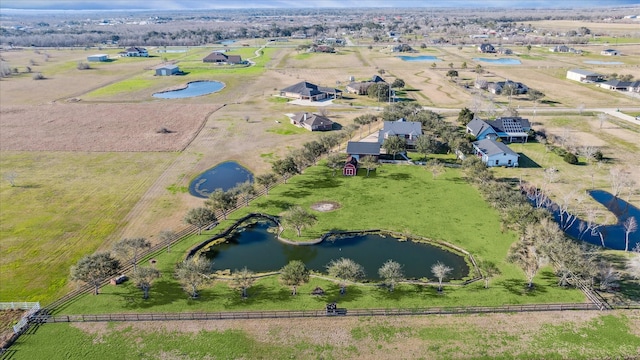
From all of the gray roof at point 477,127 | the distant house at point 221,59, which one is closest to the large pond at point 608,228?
the gray roof at point 477,127

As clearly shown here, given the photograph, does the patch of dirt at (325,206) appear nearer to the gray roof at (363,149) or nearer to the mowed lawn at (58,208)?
the gray roof at (363,149)

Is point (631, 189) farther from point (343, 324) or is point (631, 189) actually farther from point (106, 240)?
point (106, 240)

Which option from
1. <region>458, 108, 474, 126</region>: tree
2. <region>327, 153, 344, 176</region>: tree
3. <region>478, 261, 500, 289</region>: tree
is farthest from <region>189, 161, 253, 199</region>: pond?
<region>458, 108, 474, 126</region>: tree

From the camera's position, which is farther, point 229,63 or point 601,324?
point 229,63

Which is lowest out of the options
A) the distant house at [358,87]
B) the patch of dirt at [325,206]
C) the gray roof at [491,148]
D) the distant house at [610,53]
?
the patch of dirt at [325,206]

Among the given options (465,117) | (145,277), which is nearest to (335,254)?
(145,277)

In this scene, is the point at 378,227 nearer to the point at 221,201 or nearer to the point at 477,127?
the point at 221,201

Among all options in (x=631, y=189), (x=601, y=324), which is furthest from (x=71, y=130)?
(x=631, y=189)
